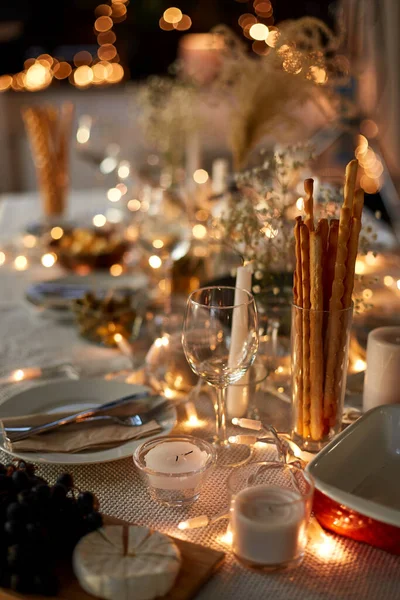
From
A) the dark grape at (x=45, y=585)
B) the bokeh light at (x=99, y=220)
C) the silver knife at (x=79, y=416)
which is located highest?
the bokeh light at (x=99, y=220)

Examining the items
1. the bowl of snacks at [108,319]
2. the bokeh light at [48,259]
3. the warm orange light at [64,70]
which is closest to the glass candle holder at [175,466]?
the bowl of snacks at [108,319]

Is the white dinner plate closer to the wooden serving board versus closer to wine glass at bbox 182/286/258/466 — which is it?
wine glass at bbox 182/286/258/466

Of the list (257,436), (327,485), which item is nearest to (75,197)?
(257,436)

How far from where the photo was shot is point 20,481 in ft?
2.41

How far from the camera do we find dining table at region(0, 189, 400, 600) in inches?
26.8

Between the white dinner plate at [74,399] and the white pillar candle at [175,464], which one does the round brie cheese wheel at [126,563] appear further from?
the white dinner plate at [74,399]

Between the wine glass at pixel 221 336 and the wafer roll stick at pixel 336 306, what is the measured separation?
3.7 inches

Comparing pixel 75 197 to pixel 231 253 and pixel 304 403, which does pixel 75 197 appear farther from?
pixel 304 403

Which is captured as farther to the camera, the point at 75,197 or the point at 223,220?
the point at 75,197

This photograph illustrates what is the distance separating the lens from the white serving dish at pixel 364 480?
72 centimetres

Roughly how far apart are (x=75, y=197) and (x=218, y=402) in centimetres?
203

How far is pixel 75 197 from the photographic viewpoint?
2801mm

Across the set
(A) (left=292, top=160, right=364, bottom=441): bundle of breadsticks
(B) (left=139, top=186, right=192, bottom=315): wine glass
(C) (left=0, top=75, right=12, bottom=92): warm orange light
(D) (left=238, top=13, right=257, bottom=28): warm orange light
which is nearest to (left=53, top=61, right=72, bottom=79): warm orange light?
(C) (left=0, top=75, right=12, bottom=92): warm orange light

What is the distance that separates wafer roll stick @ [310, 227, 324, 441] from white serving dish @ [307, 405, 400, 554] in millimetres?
61
